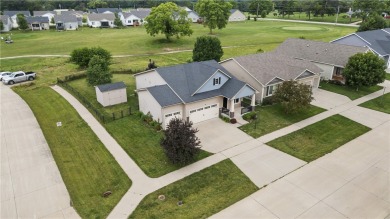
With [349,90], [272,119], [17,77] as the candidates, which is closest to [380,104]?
[349,90]

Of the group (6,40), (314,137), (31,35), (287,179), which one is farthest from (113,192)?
(31,35)

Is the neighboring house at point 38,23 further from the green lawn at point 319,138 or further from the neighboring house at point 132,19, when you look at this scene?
the green lawn at point 319,138

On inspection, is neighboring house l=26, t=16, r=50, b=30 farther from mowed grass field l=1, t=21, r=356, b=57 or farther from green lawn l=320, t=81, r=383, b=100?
green lawn l=320, t=81, r=383, b=100

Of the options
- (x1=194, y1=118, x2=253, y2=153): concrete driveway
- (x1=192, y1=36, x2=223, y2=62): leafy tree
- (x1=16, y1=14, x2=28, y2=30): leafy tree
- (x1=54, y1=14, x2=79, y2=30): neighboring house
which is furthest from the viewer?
(x1=54, y1=14, x2=79, y2=30): neighboring house

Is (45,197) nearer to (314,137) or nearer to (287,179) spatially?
(287,179)

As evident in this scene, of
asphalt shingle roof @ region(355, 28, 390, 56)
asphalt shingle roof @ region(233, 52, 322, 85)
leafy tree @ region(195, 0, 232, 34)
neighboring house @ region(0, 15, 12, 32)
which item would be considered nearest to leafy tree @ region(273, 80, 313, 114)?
asphalt shingle roof @ region(233, 52, 322, 85)
